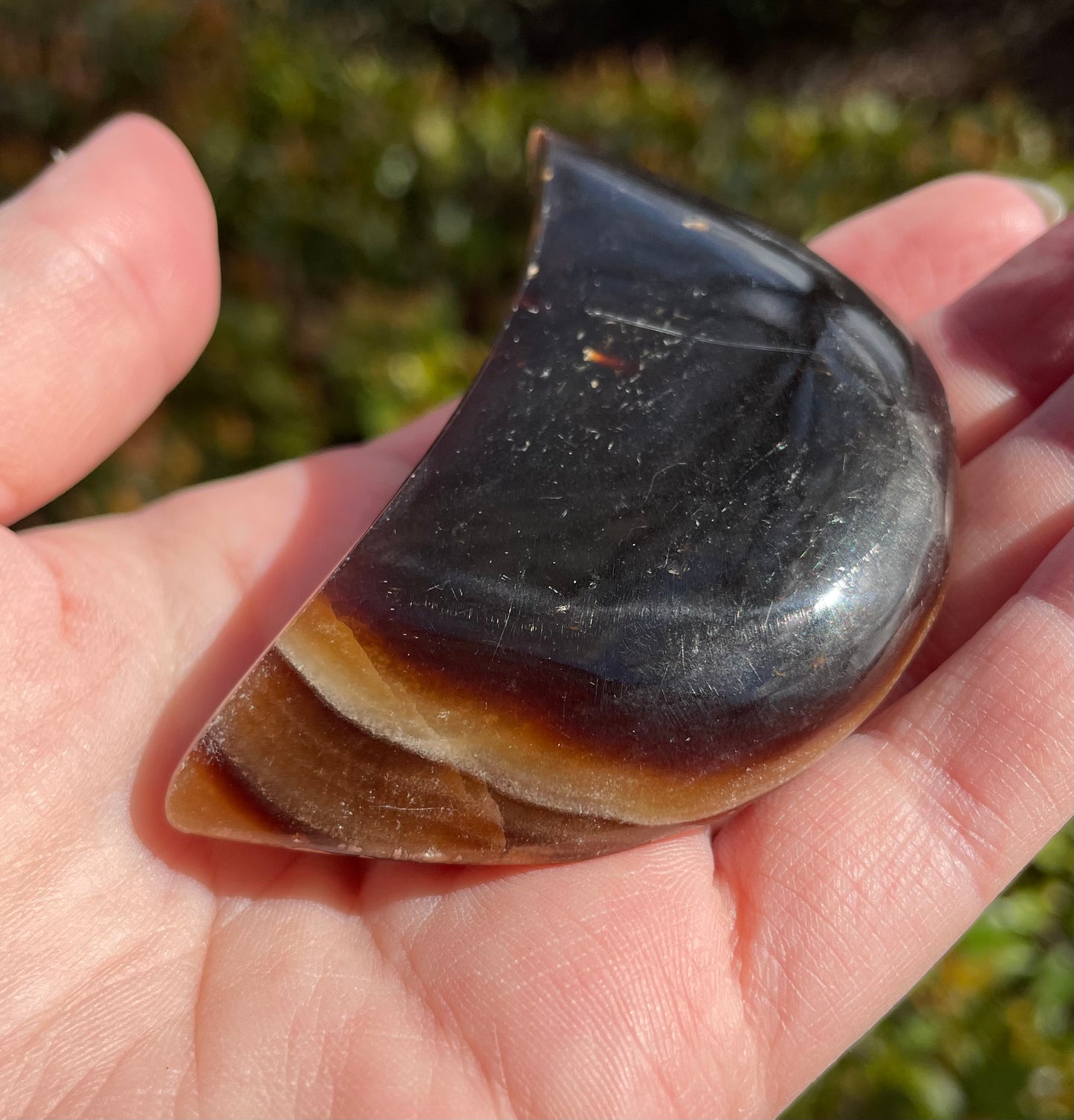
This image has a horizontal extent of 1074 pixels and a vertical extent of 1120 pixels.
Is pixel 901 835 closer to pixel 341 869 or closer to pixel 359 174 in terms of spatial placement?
pixel 341 869

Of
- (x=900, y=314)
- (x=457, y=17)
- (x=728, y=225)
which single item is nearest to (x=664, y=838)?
(x=728, y=225)

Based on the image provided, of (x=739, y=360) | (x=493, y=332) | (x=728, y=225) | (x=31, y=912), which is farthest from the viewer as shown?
(x=493, y=332)

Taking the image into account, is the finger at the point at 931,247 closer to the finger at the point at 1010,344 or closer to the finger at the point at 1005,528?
the finger at the point at 1010,344

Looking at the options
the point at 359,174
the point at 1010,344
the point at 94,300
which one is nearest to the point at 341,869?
the point at 94,300

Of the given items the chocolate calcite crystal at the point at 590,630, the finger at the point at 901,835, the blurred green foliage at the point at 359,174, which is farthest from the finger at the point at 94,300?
the finger at the point at 901,835

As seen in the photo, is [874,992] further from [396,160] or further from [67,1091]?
[396,160]
